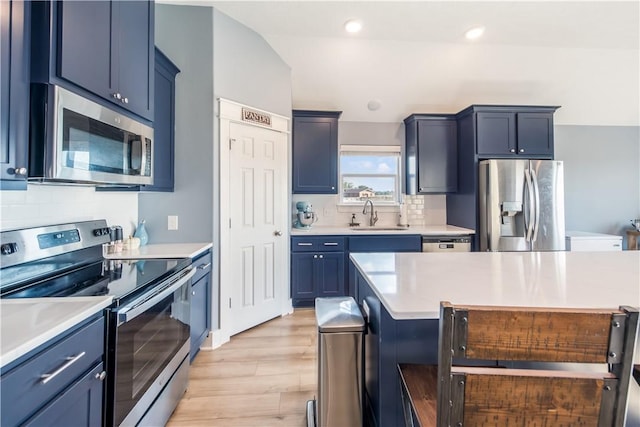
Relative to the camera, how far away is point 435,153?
3.93 m

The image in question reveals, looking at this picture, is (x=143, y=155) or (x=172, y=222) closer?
(x=143, y=155)

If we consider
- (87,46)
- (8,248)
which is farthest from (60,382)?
(87,46)

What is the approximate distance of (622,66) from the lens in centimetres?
363

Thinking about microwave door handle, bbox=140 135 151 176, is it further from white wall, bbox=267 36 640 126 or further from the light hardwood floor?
white wall, bbox=267 36 640 126

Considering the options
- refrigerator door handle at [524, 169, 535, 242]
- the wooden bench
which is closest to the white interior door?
the wooden bench

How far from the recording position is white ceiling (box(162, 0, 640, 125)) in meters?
2.72

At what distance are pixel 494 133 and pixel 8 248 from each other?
4333 mm

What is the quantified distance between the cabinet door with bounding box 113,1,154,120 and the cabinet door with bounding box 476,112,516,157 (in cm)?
346

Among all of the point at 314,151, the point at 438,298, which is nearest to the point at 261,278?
the point at 314,151

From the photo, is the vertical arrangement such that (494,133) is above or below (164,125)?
above

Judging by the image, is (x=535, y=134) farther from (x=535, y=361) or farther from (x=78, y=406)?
(x=78, y=406)

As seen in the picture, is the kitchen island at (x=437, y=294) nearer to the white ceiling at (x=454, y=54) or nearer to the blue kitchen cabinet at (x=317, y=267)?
the blue kitchen cabinet at (x=317, y=267)

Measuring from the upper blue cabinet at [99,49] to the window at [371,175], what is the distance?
2.79 meters

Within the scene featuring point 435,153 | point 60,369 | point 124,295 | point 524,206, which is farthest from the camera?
point 435,153
